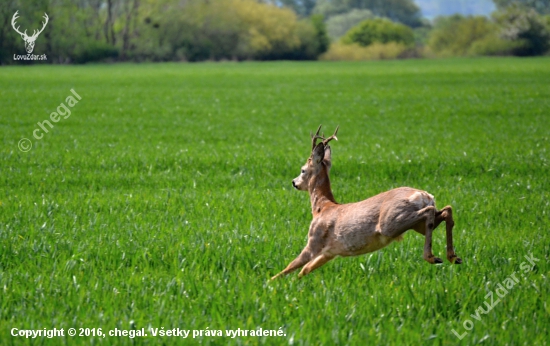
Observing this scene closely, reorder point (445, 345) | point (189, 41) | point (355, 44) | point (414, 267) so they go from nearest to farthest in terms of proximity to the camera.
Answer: point (445, 345) < point (414, 267) < point (189, 41) < point (355, 44)

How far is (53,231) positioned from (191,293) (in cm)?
271

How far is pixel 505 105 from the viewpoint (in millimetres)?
27953

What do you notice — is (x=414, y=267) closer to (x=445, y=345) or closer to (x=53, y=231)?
(x=445, y=345)

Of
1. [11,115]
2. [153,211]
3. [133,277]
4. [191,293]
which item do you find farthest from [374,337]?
[11,115]

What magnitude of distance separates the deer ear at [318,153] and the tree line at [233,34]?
238 feet

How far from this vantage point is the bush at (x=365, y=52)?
106 meters

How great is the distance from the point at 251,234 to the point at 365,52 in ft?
338

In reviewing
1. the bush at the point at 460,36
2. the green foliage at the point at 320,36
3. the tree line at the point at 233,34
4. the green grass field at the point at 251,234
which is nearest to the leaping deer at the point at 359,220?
the green grass field at the point at 251,234

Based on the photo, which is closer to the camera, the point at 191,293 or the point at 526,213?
the point at 191,293

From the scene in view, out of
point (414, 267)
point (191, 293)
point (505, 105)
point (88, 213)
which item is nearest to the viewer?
point (191, 293)

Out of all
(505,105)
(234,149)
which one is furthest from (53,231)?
(505,105)

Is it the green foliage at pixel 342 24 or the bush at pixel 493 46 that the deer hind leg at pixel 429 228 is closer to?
the bush at pixel 493 46

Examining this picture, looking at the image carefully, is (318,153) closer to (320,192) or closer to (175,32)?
(320,192)

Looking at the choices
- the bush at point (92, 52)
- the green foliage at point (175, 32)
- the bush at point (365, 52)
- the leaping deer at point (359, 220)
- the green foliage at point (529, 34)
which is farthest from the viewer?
the bush at point (365, 52)
